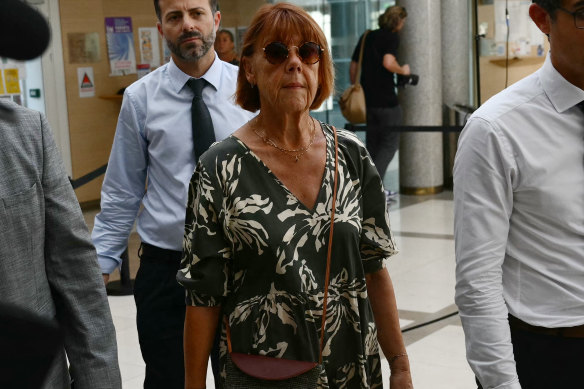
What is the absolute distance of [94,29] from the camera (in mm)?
11250

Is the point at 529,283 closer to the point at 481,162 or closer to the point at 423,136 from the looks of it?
the point at 481,162

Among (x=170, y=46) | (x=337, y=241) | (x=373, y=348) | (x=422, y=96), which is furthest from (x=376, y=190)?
(x=422, y=96)

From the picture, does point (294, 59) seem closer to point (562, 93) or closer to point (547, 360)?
point (562, 93)

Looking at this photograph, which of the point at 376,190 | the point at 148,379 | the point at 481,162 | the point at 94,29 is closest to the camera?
the point at 481,162

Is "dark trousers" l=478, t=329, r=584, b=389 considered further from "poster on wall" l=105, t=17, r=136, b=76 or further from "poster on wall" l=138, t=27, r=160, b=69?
"poster on wall" l=138, t=27, r=160, b=69

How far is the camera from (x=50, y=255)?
181 cm

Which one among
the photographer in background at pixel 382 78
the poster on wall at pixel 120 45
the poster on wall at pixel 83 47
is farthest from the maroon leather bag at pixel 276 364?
the poster on wall at pixel 120 45

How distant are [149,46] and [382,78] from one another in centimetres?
313

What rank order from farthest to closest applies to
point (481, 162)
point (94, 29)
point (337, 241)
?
point (94, 29) < point (337, 241) < point (481, 162)

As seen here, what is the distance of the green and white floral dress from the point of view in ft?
7.18

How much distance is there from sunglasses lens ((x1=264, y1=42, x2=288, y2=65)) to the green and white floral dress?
228 millimetres

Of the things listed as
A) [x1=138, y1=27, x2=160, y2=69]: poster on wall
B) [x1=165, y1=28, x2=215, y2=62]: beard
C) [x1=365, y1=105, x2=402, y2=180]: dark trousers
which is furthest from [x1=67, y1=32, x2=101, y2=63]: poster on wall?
[x1=165, y1=28, x2=215, y2=62]: beard

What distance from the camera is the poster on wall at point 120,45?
1139 cm

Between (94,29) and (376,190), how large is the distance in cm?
945
